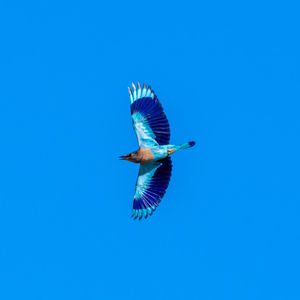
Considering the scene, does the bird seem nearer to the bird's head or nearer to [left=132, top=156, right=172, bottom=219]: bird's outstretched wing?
the bird's head

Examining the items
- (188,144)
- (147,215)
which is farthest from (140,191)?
(188,144)

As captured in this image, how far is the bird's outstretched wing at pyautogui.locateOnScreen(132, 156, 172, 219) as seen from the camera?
63.1 ft

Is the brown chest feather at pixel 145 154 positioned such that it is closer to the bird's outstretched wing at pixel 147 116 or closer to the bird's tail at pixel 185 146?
the bird's outstretched wing at pixel 147 116

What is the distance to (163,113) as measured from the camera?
61.9 ft

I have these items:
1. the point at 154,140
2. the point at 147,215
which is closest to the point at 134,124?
the point at 154,140

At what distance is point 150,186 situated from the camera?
1931 cm

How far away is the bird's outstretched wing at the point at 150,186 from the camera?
19.2 metres

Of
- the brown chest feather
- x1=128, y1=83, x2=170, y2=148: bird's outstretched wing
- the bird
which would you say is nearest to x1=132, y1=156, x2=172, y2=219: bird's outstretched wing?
the bird

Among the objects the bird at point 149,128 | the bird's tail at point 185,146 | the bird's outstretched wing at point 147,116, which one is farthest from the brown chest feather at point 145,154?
the bird's tail at point 185,146

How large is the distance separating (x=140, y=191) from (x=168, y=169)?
933mm

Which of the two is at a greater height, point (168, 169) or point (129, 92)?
point (129, 92)

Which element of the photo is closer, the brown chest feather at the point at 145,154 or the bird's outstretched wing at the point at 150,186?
the brown chest feather at the point at 145,154

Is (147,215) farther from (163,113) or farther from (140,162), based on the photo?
(163,113)

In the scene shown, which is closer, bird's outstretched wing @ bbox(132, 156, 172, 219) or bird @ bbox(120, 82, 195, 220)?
bird @ bbox(120, 82, 195, 220)
